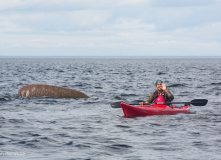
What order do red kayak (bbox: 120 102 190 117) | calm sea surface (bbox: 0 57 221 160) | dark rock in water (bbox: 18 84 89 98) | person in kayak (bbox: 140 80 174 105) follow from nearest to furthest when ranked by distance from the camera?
1. calm sea surface (bbox: 0 57 221 160)
2. red kayak (bbox: 120 102 190 117)
3. person in kayak (bbox: 140 80 174 105)
4. dark rock in water (bbox: 18 84 89 98)

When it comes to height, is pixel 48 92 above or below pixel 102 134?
above

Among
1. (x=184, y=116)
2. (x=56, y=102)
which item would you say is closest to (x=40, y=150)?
(x=184, y=116)

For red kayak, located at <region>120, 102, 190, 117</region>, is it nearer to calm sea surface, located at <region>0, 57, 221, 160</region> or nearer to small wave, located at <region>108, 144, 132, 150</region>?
calm sea surface, located at <region>0, 57, 221, 160</region>

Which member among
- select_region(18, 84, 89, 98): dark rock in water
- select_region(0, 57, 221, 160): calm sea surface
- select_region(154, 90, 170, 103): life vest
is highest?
select_region(154, 90, 170, 103): life vest

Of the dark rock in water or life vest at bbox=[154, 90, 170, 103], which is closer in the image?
life vest at bbox=[154, 90, 170, 103]

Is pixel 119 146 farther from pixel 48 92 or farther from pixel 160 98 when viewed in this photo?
pixel 48 92

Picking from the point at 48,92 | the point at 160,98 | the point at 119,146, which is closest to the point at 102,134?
the point at 119,146

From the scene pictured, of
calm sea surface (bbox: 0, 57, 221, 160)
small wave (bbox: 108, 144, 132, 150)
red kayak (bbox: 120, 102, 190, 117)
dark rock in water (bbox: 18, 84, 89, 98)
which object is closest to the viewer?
calm sea surface (bbox: 0, 57, 221, 160)

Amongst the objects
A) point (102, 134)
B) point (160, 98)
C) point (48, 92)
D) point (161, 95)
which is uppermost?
point (161, 95)

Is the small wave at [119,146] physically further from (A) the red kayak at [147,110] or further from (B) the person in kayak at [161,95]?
(B) the person in kayak at [161,95]

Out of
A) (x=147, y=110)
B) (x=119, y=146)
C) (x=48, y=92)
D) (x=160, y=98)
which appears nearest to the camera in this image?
(x=119, y=146)

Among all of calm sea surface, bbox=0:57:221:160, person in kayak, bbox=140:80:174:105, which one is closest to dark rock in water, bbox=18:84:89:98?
calm sea surface, bbox=0:57:221:160

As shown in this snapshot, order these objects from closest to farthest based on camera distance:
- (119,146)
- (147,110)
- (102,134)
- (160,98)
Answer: (119,146) < (102,134) < (147,110) < (160,98)

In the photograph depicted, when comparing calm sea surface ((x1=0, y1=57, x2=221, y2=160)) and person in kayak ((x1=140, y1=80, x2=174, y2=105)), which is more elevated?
person in kayak ((x1=140, y1=80, x2=174, y2=105))
